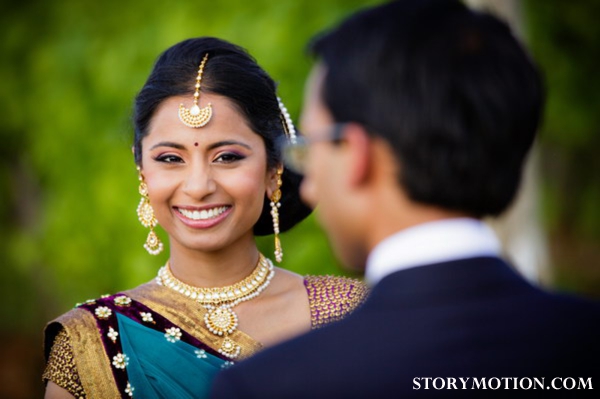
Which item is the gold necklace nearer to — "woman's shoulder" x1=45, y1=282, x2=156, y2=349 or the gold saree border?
the gold saree border

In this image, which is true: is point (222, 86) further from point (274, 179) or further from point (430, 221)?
point (430, 221)

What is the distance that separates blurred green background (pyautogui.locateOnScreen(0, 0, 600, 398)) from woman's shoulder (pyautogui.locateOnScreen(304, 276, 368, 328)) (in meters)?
3.24

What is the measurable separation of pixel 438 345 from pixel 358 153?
0.41 meters

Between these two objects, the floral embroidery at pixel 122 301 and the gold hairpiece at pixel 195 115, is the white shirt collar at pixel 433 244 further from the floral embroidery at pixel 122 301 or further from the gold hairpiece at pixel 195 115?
the floral embroidery at pixel 122 301

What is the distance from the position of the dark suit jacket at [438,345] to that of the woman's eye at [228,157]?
5.31ft

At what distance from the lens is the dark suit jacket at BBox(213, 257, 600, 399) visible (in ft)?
5.76

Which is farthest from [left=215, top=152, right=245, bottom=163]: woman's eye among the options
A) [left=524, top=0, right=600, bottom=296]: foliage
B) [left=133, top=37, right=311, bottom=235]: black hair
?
[left=524, top=0, right=600, bottom=296]: foliage

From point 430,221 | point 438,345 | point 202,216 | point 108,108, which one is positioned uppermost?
point 108,108

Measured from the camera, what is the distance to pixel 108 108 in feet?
29.0

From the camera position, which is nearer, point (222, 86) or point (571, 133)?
point (222, 86)

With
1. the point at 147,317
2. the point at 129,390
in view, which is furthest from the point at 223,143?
the point at 129,390

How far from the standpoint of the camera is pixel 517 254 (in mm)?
6812

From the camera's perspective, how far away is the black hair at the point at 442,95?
1814 mm

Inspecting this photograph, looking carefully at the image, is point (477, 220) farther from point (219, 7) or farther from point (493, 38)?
point (219, 7)
